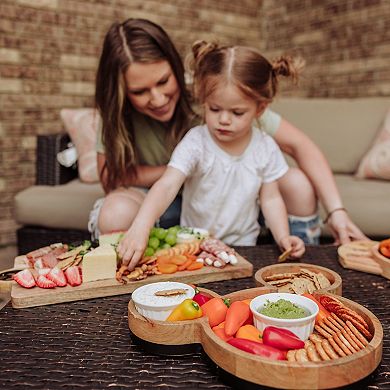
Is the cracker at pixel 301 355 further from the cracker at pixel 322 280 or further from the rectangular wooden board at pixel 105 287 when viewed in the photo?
the rectangular wooden board at pixel 105 287

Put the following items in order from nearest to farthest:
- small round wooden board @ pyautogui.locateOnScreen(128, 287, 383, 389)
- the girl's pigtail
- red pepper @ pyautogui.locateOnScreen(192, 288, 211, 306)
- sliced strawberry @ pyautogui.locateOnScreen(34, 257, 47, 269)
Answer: small round wooden board @ pyautogui.locateOnScreen(128, 287, 383, 389)
red pepper @ pyautogui.locateOnScreen(192, 288, 211, 306)
sliced strawberry @ pyautogui.locateOnScreen(34, 257, 47, 269)
the girl's pigtail

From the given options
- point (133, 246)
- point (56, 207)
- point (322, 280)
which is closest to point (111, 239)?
point (133, 246)

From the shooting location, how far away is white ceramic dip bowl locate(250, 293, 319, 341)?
2.56 ft

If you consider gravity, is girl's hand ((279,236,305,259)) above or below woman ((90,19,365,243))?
below

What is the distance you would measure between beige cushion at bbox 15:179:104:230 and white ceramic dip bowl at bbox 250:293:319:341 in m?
1.60

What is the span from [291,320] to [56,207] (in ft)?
5.84

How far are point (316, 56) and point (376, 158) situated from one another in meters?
1.19

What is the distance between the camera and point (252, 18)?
3.71 m

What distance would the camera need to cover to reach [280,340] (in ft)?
2.47

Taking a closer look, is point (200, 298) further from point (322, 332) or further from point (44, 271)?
point (44, 271)

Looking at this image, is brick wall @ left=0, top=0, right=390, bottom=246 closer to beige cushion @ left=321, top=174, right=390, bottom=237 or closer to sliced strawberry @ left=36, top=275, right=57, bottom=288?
beige cushion @ left=321, top=174, right=390, bottom=237

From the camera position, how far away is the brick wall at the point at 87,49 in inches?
112

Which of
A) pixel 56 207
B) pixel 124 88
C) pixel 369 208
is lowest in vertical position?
pixel 56 207

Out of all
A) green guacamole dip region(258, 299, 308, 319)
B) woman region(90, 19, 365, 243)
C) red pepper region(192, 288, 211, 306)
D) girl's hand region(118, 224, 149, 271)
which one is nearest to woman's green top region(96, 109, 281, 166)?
woman region(90, 19, 365, 243)
